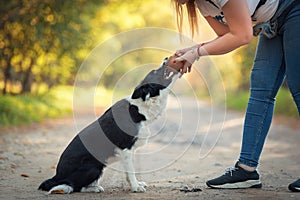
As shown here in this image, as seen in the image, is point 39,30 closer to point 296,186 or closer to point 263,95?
point 263,95

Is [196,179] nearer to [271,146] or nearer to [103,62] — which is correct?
[271,146]

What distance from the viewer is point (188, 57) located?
12.1ft

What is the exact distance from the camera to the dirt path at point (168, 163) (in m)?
3.83

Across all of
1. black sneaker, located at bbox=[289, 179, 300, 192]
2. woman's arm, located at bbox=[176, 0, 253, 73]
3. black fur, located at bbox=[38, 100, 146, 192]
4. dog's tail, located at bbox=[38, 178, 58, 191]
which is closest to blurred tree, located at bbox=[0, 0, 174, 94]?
black fur, located at bbox=[38, 100, 146, 192]

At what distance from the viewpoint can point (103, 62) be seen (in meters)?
26.9

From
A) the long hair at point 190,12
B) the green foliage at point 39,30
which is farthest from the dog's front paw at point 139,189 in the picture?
the green foliage at point 39,30

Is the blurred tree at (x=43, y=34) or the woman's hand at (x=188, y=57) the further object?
the blurred tree at (x=43, y=34)

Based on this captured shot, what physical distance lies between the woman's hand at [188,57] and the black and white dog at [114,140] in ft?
1.04

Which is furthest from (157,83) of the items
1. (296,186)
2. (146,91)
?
(296,186)

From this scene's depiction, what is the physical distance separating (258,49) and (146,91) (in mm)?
1023

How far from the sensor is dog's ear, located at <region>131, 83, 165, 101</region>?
4172 mm

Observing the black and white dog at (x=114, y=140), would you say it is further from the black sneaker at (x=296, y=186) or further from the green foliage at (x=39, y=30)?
the green foliage at (x=39, y=30)

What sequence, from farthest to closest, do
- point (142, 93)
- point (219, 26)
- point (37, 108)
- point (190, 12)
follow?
point (37, 108) < point (142, 93) < point (219, 26) < point (190, 12)

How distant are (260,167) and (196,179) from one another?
117cm
